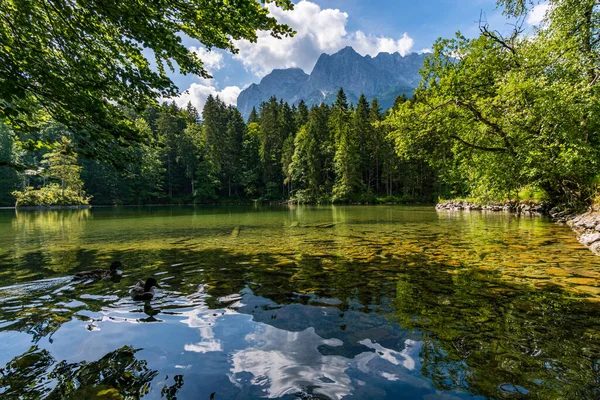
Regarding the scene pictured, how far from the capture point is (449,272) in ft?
24.6

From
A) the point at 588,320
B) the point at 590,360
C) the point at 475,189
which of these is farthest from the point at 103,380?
the point at 475,189

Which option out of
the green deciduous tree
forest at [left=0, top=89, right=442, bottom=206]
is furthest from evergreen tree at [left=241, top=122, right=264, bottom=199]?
the green deciduous tree

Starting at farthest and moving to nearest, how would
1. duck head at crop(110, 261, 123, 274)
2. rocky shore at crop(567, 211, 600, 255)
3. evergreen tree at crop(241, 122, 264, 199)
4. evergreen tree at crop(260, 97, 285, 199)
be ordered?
evergreen tree at crop(241, 122, 264, 199), evergreen tree at crop(260, 97, 285, 199), rocky shore at crop(567, 211, 600, 255), duck head at crop(110, 261, 123, 274)

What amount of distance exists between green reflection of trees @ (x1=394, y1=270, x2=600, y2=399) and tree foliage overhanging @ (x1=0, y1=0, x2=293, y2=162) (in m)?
6.62

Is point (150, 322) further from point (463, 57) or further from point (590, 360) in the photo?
point (463, 57)

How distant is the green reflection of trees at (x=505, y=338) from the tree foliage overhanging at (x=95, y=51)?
6.62m

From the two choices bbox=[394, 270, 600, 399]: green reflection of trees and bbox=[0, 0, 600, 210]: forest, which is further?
bbox=[0, 0, 600, 210]: forest

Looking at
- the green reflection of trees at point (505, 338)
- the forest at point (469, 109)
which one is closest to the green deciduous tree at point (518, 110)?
the forest at point (469, 109)

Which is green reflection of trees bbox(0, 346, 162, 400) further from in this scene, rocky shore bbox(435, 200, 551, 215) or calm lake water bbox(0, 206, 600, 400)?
rocky shore bbox(435, 200, 551, 215)

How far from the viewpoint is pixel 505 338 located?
157 inches

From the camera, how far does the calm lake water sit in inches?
124

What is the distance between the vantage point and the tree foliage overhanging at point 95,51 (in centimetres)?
568

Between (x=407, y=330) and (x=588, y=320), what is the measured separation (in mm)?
2710

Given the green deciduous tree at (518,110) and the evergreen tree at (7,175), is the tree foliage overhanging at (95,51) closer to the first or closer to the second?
the green deciduous tree at (518,110)
